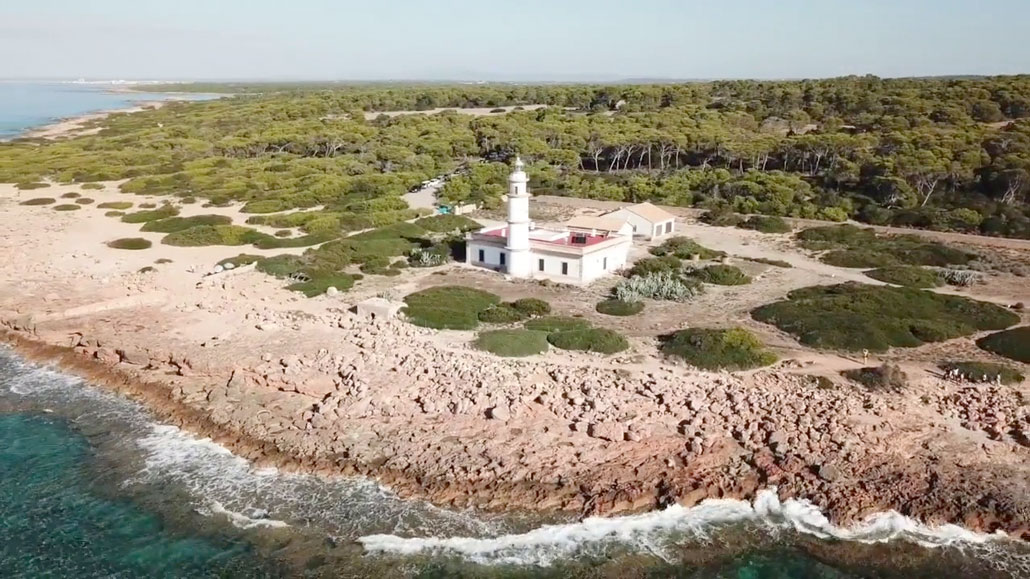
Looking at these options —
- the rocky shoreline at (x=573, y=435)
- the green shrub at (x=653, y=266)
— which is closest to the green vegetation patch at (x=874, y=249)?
the green shrub at (x=653, y=266)

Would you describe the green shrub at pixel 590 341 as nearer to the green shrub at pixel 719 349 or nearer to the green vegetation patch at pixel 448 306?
the green shrub at pixel 719 349

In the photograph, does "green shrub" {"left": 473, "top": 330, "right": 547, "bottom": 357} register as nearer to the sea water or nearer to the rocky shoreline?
the rocky shoreline

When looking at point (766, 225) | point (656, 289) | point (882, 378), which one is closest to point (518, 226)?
point (656, 289)

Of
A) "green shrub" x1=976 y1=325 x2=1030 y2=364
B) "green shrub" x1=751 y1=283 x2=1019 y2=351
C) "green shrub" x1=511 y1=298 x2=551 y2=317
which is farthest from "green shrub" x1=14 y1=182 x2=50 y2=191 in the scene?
"green shrub" x1=976 y1=325 x2=1030 y2=364

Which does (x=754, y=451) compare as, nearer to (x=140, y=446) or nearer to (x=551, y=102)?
(x=140, y=446)

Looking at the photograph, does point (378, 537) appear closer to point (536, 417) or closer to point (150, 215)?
point (536, 417)

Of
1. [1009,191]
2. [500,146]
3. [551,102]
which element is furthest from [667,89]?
[1009,191]
